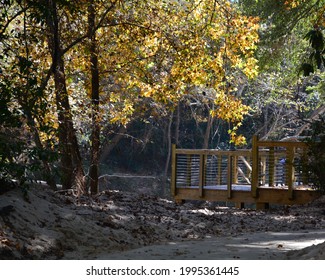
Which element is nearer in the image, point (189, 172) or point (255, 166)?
point (255, 166)

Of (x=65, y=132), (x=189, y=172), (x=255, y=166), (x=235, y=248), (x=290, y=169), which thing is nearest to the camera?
(x=235, y=248)

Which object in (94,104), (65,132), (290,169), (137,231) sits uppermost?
(94,104)

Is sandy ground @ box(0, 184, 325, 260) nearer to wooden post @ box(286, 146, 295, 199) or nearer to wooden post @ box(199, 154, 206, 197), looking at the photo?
wooden post @ box(286, 146, 295, 199)

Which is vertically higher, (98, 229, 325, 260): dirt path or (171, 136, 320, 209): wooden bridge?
(171, 136, 320, 209): wooden bridge

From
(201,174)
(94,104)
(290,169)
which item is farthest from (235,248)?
(201,174)

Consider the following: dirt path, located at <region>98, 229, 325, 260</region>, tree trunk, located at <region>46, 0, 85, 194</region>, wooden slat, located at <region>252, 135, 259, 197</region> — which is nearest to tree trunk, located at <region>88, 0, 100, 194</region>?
tree trunk, located at <region>46, 0, 85, 194</region>

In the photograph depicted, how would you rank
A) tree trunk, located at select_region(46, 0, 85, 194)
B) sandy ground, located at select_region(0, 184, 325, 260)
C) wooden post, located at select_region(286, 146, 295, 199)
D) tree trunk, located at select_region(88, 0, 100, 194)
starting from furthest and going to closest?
wooden post, located at select_region(286, 146, 295, 199) < tree trunk, located at select_region(88, 0, 100, 194) < tree trunk, located at select_region(46, 0, 85, 194) < sandy ground, located at select_region(0, 184, 325, 260)

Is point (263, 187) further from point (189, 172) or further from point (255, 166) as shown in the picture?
point (189, 172)

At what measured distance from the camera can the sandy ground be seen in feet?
26.8

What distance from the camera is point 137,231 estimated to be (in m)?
10.5

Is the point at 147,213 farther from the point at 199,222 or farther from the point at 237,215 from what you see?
the point at 237,215

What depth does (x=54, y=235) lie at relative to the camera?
8.84 meters
